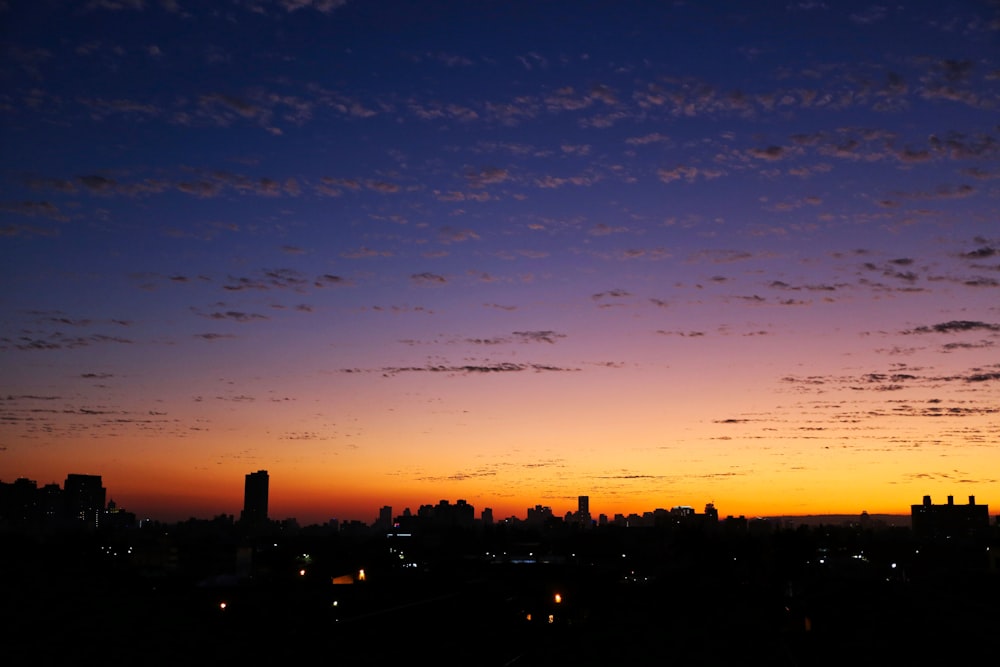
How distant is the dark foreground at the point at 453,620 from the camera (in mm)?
19625

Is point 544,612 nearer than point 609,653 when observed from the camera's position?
No

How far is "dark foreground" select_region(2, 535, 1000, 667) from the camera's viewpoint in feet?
64.4

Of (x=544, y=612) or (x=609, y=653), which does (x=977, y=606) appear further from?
(x=609, y=653)

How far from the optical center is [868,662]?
4966 centimetres

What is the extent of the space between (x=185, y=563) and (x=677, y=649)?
12445cm

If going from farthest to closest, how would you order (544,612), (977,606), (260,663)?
(977,606), (544,612), (260,663)

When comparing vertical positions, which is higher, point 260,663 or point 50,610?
point 50,610

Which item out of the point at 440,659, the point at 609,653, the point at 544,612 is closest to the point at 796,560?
the point at 544,612

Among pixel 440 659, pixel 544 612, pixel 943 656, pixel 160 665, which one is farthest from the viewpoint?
pixel 544 612

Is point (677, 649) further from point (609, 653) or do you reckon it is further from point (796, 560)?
point (796, 560)

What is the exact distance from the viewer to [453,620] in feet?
191

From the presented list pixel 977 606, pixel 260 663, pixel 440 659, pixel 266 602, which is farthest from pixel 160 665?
pixel 977 606

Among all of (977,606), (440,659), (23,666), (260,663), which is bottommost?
(977,606)

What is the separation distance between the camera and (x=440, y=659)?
4066 centimetres
